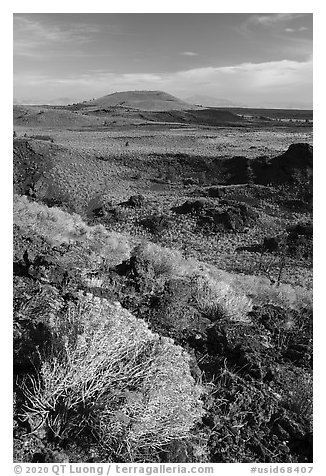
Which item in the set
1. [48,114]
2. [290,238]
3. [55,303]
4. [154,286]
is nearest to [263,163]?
[290,238]

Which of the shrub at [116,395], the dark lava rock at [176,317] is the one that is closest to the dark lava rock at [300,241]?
the dark lava rock at [176,317]

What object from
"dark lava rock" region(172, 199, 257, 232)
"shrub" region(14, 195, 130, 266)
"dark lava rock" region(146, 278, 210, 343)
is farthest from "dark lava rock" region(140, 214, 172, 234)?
"dark lava rock" region(146, 278, 210, 343)

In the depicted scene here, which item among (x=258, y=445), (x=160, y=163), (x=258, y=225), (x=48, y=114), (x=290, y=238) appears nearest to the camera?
(x=258, y=445)

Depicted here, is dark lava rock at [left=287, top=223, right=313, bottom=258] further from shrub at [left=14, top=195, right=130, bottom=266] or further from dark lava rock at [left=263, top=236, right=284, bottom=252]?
shrub at [left=14, top=195, right=130, bottom=266]

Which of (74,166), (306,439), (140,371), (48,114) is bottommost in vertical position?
(306,439)

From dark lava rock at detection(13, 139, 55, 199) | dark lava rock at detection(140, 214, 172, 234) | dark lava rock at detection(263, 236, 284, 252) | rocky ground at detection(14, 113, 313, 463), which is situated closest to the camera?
rocky ground at detection(14, 113, 313, 463)

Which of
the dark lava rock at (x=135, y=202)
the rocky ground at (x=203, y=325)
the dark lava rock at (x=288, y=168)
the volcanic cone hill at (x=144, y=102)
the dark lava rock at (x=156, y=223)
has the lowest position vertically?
the rocky ground at (x=203, y=325)

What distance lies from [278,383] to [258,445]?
0.85 metres

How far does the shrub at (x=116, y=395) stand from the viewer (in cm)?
277

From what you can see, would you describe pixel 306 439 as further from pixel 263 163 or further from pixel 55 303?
pixel 263 163

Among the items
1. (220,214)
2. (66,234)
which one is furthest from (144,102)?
(66,234)

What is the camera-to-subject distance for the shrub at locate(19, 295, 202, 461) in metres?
2.77

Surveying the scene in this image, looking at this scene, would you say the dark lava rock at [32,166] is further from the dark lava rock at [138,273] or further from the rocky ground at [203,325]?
the dark lava rock at [138,273]

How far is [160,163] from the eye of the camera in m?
29.1
